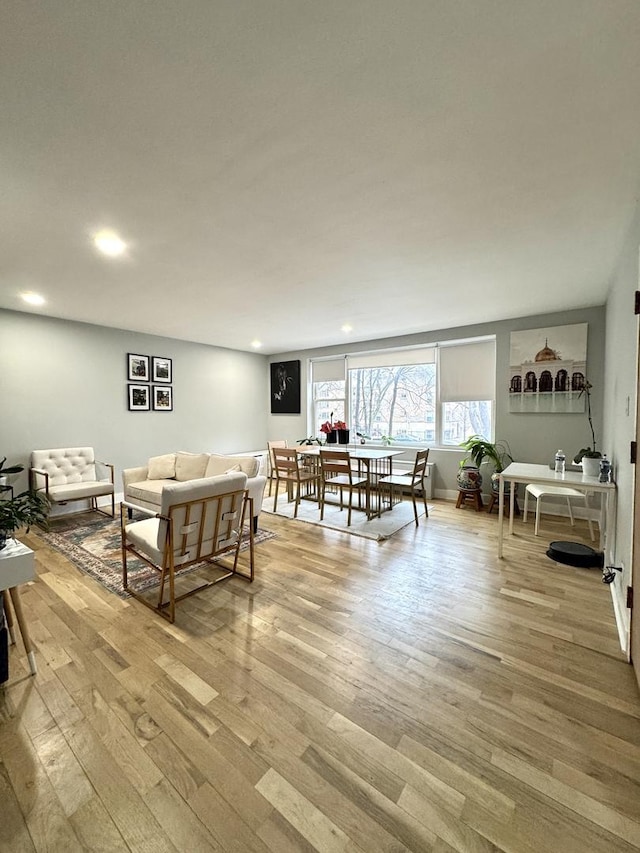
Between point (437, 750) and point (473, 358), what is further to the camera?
point (473, 358)

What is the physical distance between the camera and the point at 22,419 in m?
4.36

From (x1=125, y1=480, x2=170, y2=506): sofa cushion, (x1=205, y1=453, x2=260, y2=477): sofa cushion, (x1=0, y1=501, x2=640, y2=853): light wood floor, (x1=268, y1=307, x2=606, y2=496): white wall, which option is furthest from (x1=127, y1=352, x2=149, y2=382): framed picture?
(x1=268, y1=307, x2=606, y2=496): white wall

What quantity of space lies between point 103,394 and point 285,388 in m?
3.41

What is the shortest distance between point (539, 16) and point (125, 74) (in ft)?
4.62

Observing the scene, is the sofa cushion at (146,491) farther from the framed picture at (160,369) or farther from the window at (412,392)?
the window at (412,392)

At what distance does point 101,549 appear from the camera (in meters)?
3.43

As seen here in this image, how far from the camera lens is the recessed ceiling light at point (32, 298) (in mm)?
3637

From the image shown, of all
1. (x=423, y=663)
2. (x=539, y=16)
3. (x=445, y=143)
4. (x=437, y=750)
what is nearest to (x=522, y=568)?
(x=423, y=663)

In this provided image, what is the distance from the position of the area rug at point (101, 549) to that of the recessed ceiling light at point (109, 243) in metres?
2.61

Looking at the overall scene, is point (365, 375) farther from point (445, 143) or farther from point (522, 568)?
point (445, 143)

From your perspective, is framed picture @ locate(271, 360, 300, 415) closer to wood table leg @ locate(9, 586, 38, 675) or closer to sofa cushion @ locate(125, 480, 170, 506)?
sofa cushion @ locate(125, 480, 170, 506)

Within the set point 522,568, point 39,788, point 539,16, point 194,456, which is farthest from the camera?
point 194,456

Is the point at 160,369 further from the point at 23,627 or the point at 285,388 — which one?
the point at 23,627

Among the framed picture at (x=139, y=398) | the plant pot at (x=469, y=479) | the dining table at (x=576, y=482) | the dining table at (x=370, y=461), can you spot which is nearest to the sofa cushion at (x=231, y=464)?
the dining table at (x=370, y=461)
